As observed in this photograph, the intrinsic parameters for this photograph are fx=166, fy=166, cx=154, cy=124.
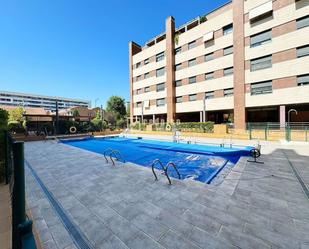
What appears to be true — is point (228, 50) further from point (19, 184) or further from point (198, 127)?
point (19, 184)

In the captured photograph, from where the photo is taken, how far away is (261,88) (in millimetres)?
20094

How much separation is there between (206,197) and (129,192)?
2088 mm

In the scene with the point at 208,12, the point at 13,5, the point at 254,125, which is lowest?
the point at 254,125

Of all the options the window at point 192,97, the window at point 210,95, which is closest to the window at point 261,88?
the window at point 210,95

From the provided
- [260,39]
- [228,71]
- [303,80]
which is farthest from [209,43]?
[303,80]

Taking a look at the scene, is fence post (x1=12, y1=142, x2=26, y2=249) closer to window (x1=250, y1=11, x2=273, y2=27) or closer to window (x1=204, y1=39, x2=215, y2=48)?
window (x1=250, y1=11, x2=273, y2=27)

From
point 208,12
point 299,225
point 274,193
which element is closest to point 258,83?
point 208,12

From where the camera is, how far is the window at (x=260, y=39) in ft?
64.2

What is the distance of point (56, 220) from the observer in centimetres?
338

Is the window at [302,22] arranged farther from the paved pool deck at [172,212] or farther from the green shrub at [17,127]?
the green shrub at [17,127]

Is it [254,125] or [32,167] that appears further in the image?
[254,125]

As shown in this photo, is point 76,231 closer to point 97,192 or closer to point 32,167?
point 97,192

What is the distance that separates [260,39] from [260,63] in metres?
2.88

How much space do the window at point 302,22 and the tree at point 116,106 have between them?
40.2 meters
